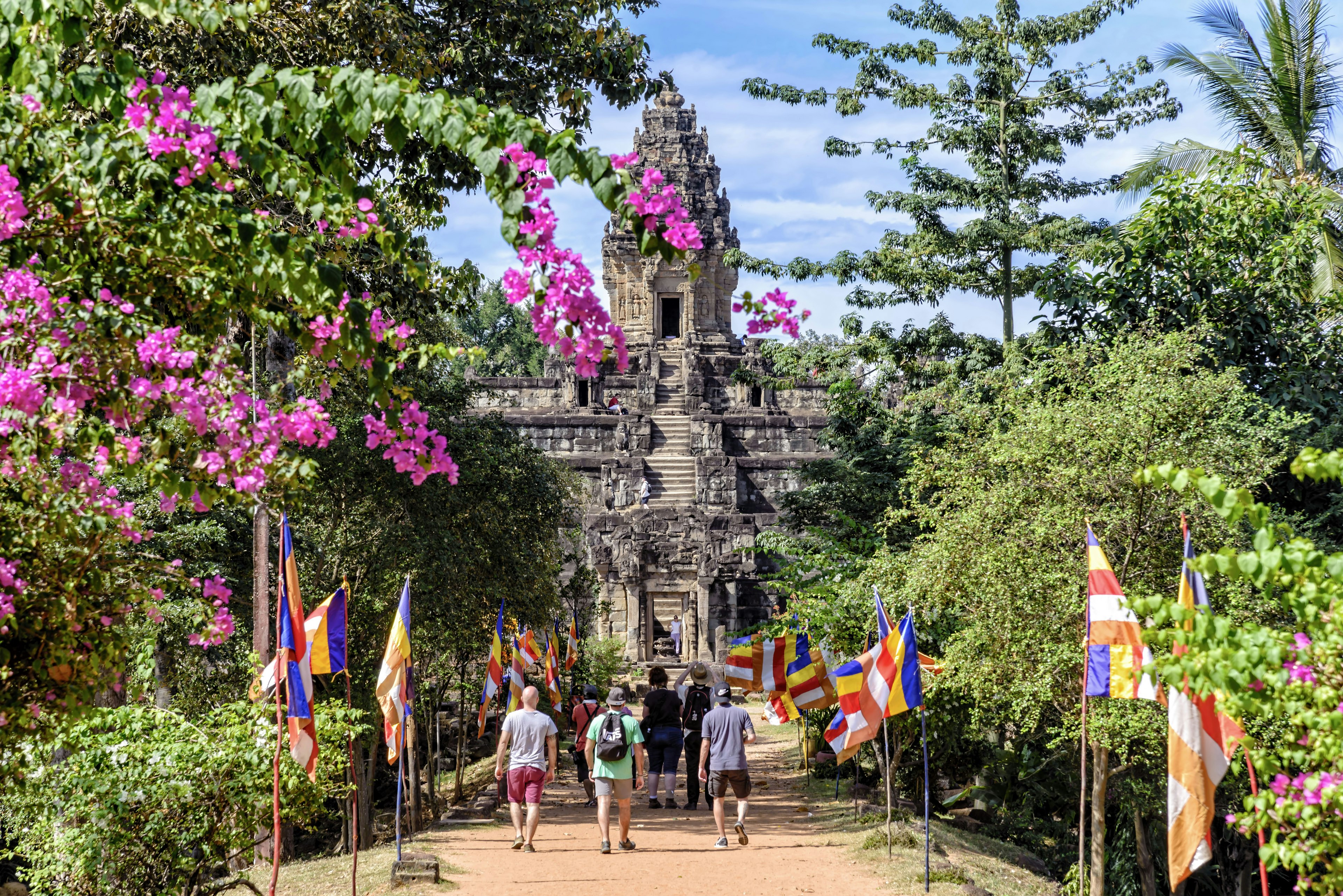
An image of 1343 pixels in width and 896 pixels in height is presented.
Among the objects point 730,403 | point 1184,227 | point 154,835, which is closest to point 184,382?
point 154,835

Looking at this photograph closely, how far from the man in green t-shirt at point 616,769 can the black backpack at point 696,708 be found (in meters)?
2.73

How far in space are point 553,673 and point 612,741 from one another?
8.63m

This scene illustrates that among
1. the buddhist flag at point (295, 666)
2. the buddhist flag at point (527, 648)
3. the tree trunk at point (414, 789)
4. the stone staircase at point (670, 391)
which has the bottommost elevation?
the tree trunk at point (414, 789)

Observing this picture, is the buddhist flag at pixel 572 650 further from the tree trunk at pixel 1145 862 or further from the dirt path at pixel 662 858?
the tree trunk at pixel 1145 862

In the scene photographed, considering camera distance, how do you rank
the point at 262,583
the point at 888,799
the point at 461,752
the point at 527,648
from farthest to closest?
the point at 461,752, the point at 527,648, the point at 262,583, the point at 888,799

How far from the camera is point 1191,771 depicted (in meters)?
6.47

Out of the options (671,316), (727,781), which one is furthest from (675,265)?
(727,781)

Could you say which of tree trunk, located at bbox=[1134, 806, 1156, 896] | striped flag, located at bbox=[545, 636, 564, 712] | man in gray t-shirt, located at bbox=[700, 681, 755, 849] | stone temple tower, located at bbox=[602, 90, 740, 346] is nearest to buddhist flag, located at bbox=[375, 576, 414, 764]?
man in gray t-shirt, located at bbox=[700, 681, 755, 849]

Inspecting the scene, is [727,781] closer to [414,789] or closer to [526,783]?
[526,783]

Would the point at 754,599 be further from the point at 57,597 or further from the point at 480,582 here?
the point at 57,597

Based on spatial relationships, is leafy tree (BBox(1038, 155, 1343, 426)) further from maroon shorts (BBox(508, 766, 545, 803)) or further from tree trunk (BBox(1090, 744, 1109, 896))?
maroon shorts (BBox(508, 766, 545, 803))

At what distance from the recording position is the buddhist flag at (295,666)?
789 cm

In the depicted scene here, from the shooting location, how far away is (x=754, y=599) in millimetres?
32750

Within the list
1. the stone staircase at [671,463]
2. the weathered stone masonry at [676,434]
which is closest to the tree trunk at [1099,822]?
the weathered stone masonry at [676,434]
